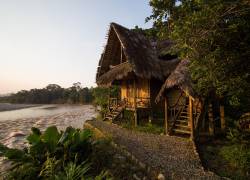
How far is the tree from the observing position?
16.7 feet

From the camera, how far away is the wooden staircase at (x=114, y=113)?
1498cm

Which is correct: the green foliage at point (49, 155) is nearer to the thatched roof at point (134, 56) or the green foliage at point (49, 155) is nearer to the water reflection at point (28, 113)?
the thatched roof at point (134, 56)

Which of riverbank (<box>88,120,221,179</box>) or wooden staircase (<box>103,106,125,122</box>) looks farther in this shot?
wooden staircase (<box>103,106,125,122</box>)

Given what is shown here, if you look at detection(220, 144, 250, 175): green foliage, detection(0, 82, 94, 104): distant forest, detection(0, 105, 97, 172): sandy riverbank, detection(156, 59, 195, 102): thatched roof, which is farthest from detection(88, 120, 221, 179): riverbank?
detection(0, 82, 94, 104): distant forest

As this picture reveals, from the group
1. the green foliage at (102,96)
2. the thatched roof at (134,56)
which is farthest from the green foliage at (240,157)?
the green foliage at (102,96)

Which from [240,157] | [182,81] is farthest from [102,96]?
[240,157]

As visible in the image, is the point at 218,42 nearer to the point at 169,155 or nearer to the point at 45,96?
the point at 169,155

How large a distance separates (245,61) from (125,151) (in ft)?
15.0

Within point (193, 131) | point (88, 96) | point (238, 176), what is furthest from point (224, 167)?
point (88, 96)

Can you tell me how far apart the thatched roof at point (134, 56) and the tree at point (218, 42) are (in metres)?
6.66

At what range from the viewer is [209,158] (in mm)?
7383

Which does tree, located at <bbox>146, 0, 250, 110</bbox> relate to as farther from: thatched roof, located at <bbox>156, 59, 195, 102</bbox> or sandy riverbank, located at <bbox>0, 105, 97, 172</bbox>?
sandy riverbank, located at <bbox>0, 105, 97, 172</bbox>

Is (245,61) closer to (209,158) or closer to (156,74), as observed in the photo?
(209,158)

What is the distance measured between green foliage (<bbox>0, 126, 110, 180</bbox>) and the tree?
3.89 m
